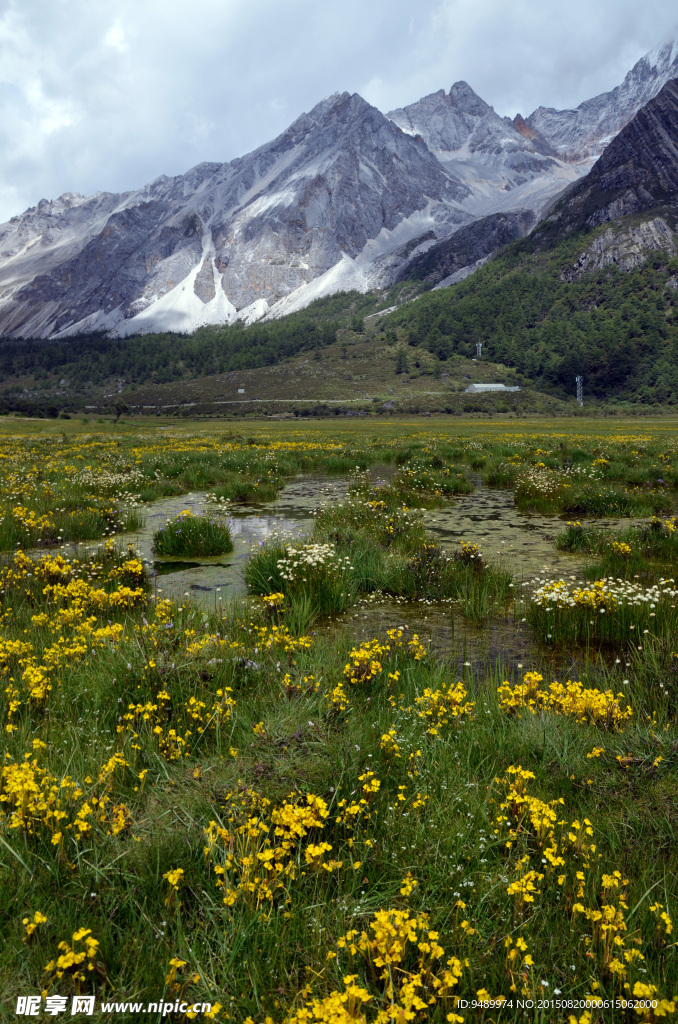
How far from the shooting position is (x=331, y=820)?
2896 millimetres

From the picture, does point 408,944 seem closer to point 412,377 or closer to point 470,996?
point 470,996

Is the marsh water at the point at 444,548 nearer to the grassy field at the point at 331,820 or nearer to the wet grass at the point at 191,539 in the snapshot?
the wet grass at the point at 191,539

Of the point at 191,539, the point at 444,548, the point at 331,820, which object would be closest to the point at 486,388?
the point at 444,548

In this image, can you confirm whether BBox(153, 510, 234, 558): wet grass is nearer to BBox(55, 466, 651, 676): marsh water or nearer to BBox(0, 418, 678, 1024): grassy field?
BBox(55, 466, 651, 676): marsh water

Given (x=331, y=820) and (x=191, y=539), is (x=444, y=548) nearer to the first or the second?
(x=191, y=539)

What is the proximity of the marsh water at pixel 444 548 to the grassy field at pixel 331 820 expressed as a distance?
34cm

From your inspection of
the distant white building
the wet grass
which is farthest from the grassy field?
the distant white building

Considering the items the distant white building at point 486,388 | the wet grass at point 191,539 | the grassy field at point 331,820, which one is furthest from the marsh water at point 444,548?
the distant white building at point 486,388

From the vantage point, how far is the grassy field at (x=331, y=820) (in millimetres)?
2049

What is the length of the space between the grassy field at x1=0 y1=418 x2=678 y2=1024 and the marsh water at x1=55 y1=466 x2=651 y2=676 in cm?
34

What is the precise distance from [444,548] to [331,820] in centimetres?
711

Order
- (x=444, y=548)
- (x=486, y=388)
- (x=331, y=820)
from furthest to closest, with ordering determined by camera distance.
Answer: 1. (x=486, y=388)
2. (x=444, y=548)
3. (x=331, y=820)

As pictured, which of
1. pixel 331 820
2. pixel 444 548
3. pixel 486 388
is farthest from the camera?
pixel 486 388

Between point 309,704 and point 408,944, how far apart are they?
1.72 m
